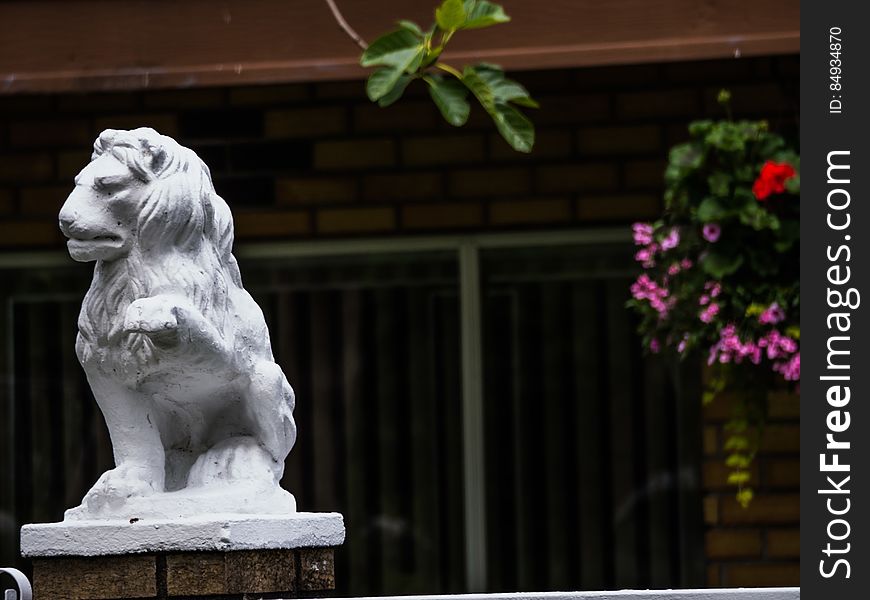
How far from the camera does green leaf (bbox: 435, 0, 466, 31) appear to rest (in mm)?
4453

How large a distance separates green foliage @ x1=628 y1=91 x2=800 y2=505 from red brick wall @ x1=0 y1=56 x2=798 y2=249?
793 mm

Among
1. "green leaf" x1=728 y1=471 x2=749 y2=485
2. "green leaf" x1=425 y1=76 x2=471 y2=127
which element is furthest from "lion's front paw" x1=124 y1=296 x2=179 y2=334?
"green leaf" x1=728 y1=471 x2=749 y2=485

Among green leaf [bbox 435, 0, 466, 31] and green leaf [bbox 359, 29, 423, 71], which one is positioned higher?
green leaf [bbox 435, 0, 466, 31]

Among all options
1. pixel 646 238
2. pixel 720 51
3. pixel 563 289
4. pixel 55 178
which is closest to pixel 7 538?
pixel 55 178

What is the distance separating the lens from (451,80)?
4586mm

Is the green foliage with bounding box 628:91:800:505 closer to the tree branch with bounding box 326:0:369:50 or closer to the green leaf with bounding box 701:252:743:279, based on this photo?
the green leaf with bounding box 701:252:743:279

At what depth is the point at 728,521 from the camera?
20.2 feet

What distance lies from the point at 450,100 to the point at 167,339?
1.36 meters

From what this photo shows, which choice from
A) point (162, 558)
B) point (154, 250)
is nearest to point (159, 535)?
point (162, 558)

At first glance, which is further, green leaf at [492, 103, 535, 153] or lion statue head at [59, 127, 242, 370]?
green leaf at [492, 103, 535, 153]

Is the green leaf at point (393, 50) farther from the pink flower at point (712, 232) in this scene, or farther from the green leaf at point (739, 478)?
the green leaf at point (739, 478)

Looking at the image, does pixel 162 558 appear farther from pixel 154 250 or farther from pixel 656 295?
pixel 656 295

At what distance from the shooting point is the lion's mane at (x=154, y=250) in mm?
3365

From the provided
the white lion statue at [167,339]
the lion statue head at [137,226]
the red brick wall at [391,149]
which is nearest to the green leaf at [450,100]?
the white lion statue at [167,339]
